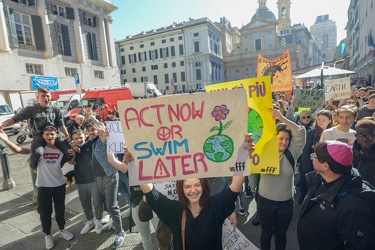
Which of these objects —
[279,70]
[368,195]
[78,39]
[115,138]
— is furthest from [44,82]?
[368,195]

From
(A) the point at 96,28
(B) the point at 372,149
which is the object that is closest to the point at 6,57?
(A) the point at 96,28

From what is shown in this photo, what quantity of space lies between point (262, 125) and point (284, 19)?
290 ft

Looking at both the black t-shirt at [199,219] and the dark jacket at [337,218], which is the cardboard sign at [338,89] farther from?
the black t-shirt at [199,219]

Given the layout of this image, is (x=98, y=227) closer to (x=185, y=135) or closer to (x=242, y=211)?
(x=242, y=211)

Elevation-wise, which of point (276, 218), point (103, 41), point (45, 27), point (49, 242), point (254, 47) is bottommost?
Result: point (49, 242)

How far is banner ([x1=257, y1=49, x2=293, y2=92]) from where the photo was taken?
568 centimetres

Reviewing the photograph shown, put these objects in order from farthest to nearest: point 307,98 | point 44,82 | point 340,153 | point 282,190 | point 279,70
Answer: point 44,82 < point 279,70 < point 307,98 < point 282,190 < point 340,153

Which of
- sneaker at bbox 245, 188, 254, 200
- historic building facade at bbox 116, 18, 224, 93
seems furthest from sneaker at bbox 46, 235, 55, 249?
historic building facade at bbox 116, 18, 224, 93

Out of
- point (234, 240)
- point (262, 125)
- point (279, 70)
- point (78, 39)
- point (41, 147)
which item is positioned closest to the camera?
point (234, 240)

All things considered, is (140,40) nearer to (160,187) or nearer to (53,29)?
(53,29)

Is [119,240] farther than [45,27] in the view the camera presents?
No

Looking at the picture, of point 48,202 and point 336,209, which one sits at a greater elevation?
point 336,209

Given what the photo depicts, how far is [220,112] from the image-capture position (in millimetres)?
1843

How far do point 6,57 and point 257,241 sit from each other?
78.9 ft
